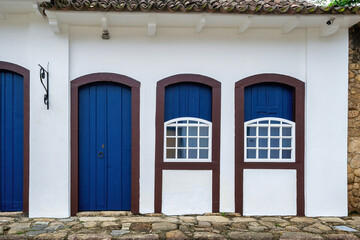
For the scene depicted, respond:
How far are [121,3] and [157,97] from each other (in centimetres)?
177

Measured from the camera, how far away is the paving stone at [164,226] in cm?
498

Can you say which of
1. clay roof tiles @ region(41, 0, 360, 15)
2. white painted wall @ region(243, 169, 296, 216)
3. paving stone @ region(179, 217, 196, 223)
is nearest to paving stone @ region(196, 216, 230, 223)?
paving stone @ region(179, 217, 196, 223)

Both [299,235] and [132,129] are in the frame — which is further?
[132,129]

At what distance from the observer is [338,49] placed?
587cm

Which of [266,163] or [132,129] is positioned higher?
[132,129]

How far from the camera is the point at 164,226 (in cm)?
510

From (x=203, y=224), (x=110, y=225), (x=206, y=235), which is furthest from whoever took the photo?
(x=203, y=224)

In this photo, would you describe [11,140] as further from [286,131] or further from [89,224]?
[286,131]

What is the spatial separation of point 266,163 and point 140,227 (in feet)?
8.63

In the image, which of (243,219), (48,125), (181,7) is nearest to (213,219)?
(243,219)

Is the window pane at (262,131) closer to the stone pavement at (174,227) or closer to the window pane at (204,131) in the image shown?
the window pane at (204,131)

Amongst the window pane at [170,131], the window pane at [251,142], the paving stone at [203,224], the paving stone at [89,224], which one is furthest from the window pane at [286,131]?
the paving stone at [89,224]

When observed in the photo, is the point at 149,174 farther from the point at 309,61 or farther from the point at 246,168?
the point at 309,61

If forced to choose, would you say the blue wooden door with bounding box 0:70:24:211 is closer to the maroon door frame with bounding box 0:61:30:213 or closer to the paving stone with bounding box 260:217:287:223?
the maroon door frame with bounding box 0:61:30:213
